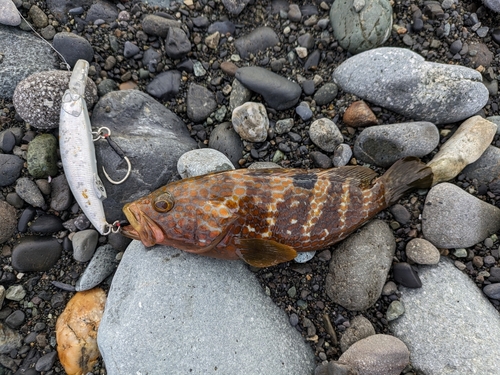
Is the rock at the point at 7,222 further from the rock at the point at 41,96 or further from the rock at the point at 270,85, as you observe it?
the rock at the point at 270,85

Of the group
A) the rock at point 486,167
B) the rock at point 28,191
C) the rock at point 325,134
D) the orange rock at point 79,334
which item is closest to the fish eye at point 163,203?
the orange rock at point 79,334

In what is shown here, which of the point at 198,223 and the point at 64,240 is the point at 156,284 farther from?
the point at 64,240

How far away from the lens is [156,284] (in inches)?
163

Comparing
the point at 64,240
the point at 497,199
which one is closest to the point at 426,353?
the point at 497,199

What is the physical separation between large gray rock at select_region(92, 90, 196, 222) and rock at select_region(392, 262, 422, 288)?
298 cm

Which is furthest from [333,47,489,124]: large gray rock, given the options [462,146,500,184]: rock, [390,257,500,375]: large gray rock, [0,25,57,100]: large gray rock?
[0,25,57,100]: large gray rock

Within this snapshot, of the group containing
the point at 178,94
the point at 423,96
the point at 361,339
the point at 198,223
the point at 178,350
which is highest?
the point at 423,96

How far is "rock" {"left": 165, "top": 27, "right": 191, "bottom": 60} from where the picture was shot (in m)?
4.92

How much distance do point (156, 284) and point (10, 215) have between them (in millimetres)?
2104

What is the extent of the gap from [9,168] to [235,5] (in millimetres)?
3629

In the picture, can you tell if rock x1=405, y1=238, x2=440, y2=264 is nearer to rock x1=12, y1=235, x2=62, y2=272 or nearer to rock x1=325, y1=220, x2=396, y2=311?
rock x1=325, y1=220, x2=396, y2=311

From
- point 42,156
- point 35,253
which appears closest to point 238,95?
point 42,156

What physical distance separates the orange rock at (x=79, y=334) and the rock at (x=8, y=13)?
364cm

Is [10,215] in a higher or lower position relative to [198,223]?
lower
